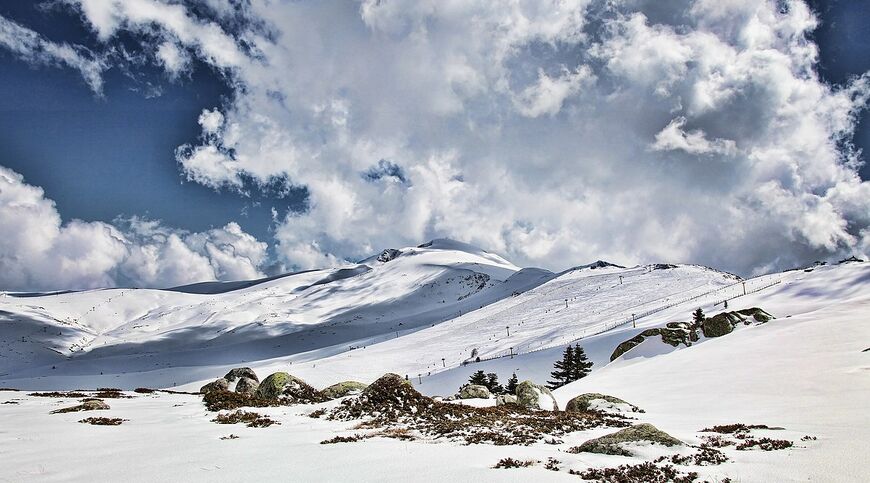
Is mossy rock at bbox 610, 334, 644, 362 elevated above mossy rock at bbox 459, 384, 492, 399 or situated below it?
below

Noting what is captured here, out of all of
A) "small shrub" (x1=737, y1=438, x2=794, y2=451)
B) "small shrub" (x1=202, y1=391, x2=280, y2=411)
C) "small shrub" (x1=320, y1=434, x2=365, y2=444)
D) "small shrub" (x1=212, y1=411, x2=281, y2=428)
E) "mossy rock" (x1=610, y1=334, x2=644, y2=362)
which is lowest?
"mossy rock" (x1=610, y1=334, x2=644, y2=362)

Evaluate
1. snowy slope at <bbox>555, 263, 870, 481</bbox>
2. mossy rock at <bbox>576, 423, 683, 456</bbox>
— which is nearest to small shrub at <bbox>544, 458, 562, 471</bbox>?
mossy rock at <bbox>576, 423, 683, 456</bbox>

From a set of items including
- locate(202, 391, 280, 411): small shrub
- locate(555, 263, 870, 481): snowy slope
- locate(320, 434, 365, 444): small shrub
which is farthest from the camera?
locate(202, 391, 280, 411): small shrub

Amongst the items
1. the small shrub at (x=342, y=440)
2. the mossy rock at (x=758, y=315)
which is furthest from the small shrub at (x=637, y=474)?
the mossy rock at (x=758, y=315)

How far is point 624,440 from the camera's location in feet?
38.9

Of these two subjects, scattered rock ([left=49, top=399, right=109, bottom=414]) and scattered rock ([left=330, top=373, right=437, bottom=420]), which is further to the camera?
scattered rock ([left=49, top=399, right=109, bottom=414])

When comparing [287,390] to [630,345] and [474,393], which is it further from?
[630,345]

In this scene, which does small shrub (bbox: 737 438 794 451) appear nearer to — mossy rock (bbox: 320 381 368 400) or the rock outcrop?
mossy rock (bbox: 320 381 368 400)

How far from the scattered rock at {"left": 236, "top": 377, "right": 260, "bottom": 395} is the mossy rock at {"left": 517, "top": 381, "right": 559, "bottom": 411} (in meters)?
19.5

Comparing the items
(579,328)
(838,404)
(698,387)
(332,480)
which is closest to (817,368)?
(698,387)

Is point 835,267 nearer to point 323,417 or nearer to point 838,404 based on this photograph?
point 838,404

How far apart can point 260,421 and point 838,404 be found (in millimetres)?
22186

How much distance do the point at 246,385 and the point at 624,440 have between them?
2995 centimetres

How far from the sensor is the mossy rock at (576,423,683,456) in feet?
38.4
